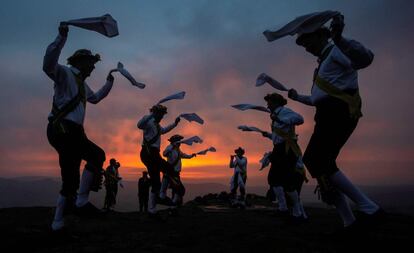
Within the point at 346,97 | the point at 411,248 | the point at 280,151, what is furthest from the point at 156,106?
the point at 411,248

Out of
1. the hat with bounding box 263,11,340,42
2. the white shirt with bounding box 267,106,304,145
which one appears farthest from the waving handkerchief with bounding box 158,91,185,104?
the hat with bounding box 263,11,340,42

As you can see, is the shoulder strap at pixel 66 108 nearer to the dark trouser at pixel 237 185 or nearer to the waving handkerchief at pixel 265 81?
the waving handkerchief at pixel 265 81

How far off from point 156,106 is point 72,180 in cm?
378

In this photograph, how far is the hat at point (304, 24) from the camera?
133 inches

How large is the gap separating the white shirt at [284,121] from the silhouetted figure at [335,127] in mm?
2649

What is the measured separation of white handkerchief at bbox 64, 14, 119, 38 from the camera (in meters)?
4.33

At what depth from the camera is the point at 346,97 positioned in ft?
12.6

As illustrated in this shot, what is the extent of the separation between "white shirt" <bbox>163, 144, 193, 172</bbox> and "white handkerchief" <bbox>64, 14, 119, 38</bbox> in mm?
8382

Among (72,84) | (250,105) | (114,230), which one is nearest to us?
(72,84)

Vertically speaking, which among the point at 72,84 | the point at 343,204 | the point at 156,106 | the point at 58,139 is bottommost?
the point at 343,204

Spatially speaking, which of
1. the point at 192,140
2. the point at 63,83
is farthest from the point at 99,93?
the point at 192,140

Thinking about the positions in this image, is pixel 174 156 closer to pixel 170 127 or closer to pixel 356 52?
pixel 170 127

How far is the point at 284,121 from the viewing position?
22.2 ft

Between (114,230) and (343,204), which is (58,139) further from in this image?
(343,204)
